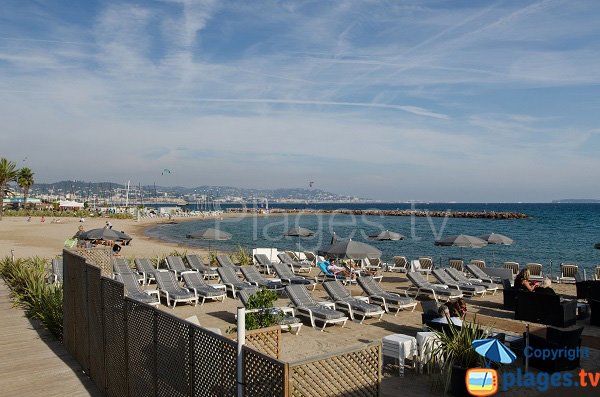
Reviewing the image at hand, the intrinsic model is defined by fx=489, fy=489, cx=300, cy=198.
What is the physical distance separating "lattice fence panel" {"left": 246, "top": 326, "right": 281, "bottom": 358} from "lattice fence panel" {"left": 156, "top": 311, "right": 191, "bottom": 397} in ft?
3.18

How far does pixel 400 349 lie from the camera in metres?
6.76

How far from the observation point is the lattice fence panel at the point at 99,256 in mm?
7691

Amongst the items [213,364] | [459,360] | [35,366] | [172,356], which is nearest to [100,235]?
[35,366]

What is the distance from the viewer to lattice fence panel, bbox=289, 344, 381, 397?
3311 millimetres

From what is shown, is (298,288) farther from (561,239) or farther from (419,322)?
(561,239)

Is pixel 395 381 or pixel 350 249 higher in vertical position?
pixel 350 249

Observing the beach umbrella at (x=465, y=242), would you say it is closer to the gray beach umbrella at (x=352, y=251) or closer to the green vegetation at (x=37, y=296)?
the gray beach umbrella at (x=352, y=251)

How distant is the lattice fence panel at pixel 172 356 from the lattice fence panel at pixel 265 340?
969 mm

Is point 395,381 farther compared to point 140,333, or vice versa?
point 395,381

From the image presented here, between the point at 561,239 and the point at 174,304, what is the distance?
47.6 m

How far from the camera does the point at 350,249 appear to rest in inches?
531

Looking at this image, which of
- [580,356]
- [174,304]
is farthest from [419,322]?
[174,304]

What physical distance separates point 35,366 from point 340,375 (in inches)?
212

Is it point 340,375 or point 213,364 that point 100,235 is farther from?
point 340,375
